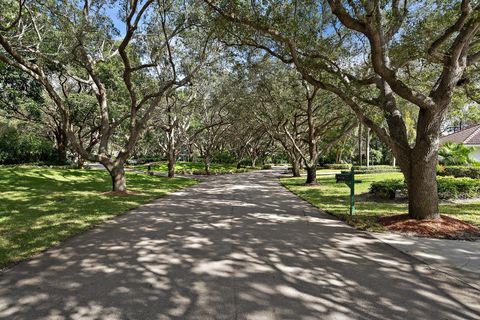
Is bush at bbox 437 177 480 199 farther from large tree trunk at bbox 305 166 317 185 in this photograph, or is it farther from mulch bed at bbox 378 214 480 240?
large tree trunk at bbox 305 166 317 185

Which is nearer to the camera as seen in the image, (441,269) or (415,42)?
(441,269)

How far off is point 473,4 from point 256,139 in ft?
121

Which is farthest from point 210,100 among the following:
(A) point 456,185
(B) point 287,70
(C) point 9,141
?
(A) point 456,185

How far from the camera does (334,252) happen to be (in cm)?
525

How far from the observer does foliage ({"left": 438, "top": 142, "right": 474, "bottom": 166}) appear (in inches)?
744

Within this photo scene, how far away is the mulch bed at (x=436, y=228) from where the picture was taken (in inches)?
247

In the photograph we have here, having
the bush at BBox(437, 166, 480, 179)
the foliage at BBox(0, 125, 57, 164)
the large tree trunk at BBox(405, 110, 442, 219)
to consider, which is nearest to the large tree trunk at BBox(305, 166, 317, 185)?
the bush at BBox(437, 166, 480, 179)

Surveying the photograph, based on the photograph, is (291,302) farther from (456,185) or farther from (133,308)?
(456,185)

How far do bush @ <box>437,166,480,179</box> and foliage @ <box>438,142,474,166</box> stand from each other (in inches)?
68.7

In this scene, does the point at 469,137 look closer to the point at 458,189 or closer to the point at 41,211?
the point at 458,189

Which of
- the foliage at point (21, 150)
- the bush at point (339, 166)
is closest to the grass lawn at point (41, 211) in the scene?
the foliage at point (21, 150)

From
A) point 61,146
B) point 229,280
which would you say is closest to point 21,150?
point 61,146

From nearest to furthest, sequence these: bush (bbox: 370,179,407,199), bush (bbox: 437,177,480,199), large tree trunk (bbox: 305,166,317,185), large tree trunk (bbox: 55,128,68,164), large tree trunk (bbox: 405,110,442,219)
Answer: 1. large tree trunk (bbox: 405,110,442,219)
2. bush (bbox: 437,177,480,199)
3. bush (bbox: 370,179,407,199)
4. large tree trunk (bbox: 305,166,317,185)
5. large tree trunk (bbox: 55,128,68,164)

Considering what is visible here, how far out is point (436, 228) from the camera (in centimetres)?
657
